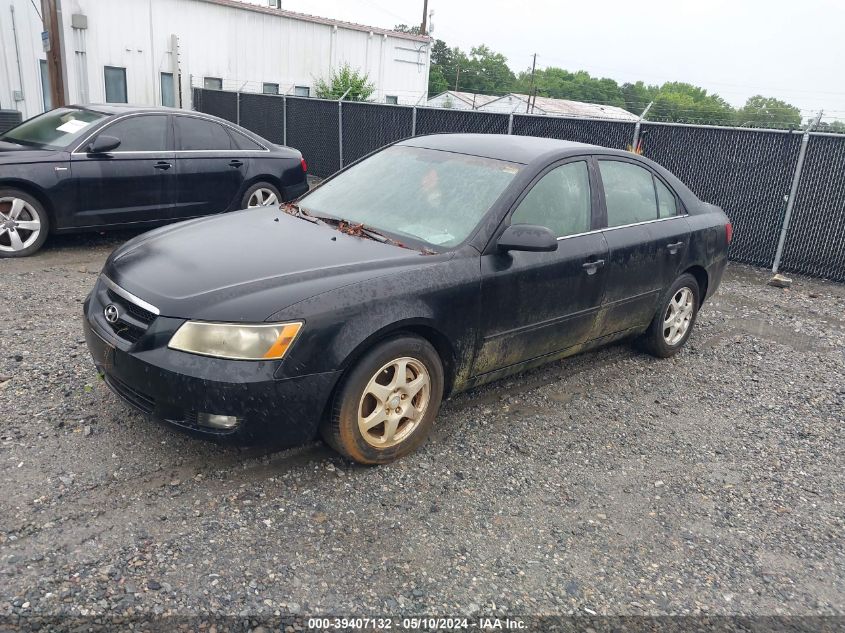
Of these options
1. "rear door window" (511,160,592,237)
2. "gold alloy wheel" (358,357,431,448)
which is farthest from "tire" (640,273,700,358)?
"gold alloy wheel" (358,357,431,448)

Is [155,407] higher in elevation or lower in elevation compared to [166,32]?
lower

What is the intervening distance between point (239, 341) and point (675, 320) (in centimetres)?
374

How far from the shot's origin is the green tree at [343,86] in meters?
23.9

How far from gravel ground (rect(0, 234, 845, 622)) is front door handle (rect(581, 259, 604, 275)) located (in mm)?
899

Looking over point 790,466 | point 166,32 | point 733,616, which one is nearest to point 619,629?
point 733,616

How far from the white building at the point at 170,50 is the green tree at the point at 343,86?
14.9 inches

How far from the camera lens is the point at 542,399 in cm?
469

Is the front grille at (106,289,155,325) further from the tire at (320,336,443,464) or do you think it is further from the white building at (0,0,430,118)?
the white building at (0,0,430,118)

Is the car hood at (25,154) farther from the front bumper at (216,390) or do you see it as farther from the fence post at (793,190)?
the fence post at (793,190)

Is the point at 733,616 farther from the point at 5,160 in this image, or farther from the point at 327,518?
the point at 5,160

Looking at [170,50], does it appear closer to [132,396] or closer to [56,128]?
[56,128]

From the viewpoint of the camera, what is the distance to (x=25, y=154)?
6918 mm

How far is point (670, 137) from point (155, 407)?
8438 mm

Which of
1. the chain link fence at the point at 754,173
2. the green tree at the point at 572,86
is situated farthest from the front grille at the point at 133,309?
the green tree at the point at 572,86
